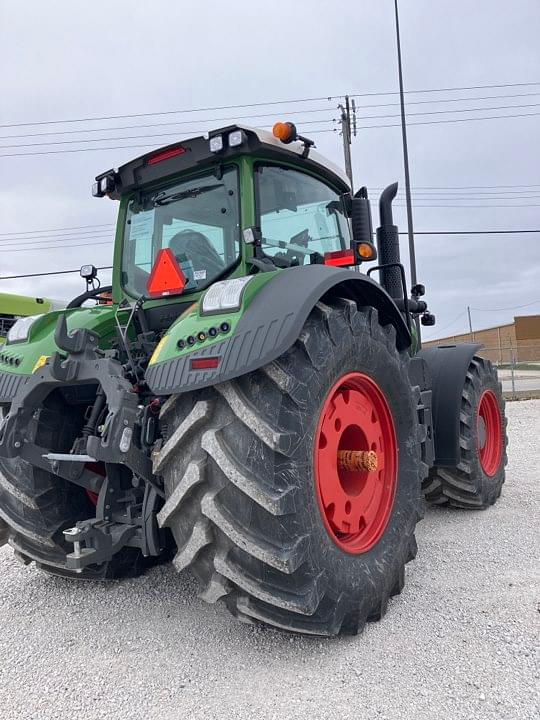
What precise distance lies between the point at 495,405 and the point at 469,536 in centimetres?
159

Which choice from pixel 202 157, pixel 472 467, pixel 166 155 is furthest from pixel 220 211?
pixel 472 467

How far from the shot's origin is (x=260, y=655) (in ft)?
7.76

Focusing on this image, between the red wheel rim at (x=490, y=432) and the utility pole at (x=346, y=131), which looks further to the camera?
the utility pole at (x=346, y=131)

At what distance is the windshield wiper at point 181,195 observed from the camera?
310 cm

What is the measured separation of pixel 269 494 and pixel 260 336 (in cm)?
57

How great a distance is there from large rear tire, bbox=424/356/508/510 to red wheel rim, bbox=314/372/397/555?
1.56 m

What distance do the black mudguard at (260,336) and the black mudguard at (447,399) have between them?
7.26ft

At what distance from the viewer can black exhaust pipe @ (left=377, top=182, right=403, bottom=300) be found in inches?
154

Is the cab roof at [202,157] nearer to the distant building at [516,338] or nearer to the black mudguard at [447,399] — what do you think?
the black mudguard at [447,399]

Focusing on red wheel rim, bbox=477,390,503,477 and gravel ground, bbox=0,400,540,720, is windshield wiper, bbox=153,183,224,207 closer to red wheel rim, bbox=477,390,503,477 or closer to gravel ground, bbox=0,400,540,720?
gravel ground, bbox=0,400,540,720

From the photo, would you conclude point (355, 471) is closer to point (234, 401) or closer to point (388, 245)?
point (234, 401)

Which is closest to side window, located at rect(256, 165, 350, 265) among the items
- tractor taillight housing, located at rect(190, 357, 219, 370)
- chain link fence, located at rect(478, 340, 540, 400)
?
tractor taillight housing, located at rect(190, 357, 219, 370)

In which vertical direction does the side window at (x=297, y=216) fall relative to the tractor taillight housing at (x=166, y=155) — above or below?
below

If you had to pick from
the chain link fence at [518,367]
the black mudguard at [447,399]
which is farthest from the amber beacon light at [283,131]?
the chain link fence at [518,367]
